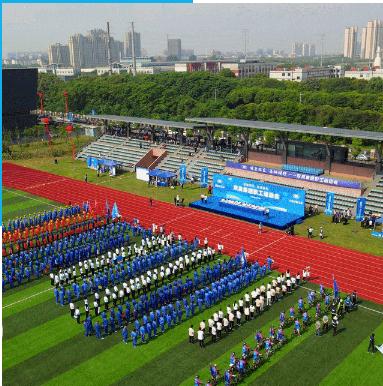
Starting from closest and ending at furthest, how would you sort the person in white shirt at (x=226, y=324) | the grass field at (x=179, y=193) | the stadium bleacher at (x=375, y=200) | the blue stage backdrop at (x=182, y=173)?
the person in white shirt at (x=226, y=324) < the grass field at (x=179, y=193) < the stadium bleacher at (x=375, y=200) < the blue stage backdrop at (x=182, y=173)

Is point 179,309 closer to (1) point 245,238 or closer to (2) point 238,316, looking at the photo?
(2) point 238,316

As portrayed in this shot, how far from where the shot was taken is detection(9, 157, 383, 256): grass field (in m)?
27.2

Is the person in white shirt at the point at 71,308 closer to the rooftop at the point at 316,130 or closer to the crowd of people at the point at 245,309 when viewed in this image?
the crowd of people at the point at 245,309

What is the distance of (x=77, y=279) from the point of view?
22.4 metres

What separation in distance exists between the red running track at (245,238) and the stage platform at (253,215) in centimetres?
42

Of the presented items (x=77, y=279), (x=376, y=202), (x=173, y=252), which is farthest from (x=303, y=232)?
(x=77, y=279)

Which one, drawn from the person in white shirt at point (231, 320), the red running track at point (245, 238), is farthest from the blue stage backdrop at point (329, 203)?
the person in white shirt at point (231, 320)

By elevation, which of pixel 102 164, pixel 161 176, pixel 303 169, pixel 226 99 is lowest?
pixel 161 176

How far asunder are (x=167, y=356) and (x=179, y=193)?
22273 mm

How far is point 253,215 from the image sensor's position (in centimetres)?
3150

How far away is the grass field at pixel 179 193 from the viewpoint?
27211mm

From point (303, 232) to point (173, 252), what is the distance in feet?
29.5

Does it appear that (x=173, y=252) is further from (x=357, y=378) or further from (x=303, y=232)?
(x=357, y=378)

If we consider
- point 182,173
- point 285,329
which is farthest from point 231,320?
point 182,173
